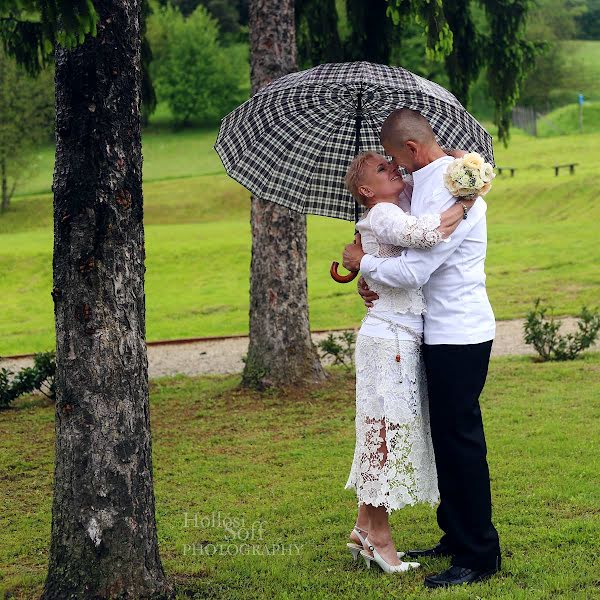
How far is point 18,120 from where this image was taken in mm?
42438

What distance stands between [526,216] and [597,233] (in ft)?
16.3

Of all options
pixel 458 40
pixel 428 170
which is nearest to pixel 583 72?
pixel 458 40

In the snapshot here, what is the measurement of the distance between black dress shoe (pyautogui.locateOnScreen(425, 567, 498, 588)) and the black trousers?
0.03 metres

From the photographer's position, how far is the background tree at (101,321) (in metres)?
4.22

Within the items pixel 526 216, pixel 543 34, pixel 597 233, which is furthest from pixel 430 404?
pixel 543 34

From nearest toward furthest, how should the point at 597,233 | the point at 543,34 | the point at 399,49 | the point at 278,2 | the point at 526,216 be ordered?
the point at 278,2, the point at 399,49, the point at 597,233, the point at 526,216, the point at 543,34

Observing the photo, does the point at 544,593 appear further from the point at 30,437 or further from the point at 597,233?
the point at 597,233

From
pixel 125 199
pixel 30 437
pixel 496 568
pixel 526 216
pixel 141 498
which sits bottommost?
pixel 526 216

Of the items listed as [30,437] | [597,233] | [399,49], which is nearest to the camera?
[30,437]

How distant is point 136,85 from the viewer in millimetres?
4332

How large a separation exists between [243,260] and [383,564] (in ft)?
62.1

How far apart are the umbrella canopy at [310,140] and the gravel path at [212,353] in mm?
6492

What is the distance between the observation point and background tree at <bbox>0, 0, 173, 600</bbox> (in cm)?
422

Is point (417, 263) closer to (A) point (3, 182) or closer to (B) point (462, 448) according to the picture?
(B) point (462, 448)
